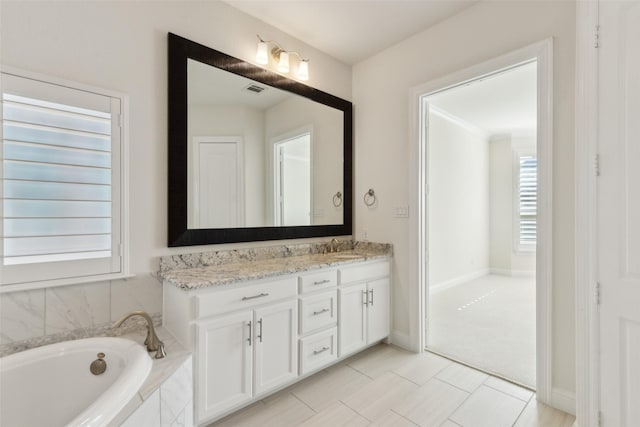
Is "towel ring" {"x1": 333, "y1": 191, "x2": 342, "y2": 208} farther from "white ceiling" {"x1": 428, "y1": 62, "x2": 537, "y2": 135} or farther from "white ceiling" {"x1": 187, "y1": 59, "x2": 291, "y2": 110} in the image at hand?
"white ceiling" {"x1": 428, "y1": 62, "x2": 537, "y2": 135}

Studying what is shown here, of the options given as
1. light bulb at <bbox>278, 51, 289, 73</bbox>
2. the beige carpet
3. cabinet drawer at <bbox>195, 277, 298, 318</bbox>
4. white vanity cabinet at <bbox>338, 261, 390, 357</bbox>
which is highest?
light bulb at <bbox>278, 51, 289, 73</bbox>

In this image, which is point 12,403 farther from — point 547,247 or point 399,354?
point 547,247

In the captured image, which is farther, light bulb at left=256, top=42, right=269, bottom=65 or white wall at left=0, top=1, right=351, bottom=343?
light bulb at left=256, top=42, right=269, bottom=65

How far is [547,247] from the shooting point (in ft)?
6.19

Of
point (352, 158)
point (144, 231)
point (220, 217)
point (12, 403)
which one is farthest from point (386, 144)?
point (12, 403)

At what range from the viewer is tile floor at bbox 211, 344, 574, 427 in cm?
175

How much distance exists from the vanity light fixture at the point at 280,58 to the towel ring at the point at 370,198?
1219mm

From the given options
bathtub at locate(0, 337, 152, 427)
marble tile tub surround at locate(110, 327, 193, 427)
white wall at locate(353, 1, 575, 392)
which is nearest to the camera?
marble tile tub surround at locate(110, 327, 193, 427)

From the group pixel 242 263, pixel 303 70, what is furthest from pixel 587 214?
pixel 303 70

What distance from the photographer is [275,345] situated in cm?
191

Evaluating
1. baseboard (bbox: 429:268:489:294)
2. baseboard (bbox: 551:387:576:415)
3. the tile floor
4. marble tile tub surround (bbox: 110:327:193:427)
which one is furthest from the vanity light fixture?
baseboard (bbox: 429:268:489:294)

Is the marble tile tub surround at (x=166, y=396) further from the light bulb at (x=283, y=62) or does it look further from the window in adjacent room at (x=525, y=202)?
the window in adjacent room at (x=525, y=202)

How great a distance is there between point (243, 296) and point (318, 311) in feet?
2.09

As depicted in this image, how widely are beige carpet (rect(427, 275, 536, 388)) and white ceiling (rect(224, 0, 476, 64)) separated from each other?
8.80 ft
